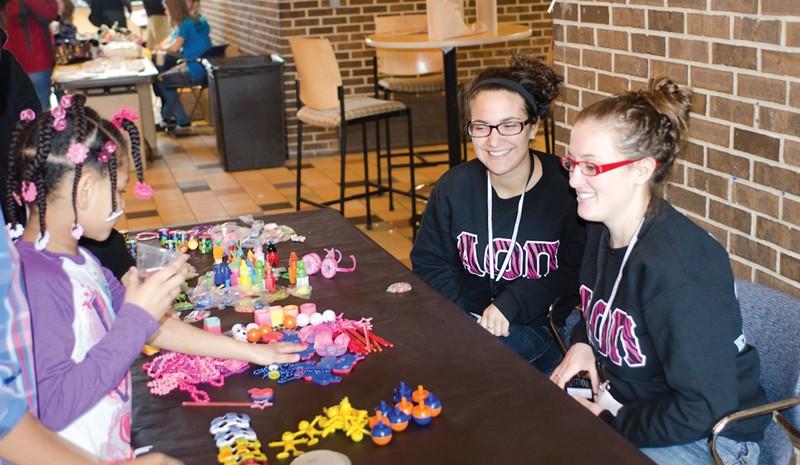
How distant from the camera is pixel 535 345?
106 inches

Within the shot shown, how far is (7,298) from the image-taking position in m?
1.17

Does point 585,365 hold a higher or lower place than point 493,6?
lower

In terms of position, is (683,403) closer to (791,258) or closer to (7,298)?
(791,258)

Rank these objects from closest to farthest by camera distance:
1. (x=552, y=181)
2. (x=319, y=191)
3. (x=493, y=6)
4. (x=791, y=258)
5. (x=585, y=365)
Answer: (x=585, y=365) → (x=791, y=258) → (x=552, y=181) → (x=493, y=6) → (x=319, y=191)

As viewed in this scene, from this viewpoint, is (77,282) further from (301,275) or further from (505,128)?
(505,128)

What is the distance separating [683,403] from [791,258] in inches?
32.8

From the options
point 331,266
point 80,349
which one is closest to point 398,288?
point 331,266

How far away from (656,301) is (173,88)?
305 inches

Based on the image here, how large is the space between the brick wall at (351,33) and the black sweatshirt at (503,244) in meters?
5.00

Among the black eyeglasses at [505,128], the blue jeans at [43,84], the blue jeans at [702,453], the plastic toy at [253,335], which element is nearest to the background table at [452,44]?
the black eyeglasses at [505,128]

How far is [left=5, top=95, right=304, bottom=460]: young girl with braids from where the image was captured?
148 centimetres

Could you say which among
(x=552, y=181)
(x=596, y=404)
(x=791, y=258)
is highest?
(x=552, y=181)

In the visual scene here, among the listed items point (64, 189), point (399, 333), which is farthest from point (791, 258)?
point (64, 189)

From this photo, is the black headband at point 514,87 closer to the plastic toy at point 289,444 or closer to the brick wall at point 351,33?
the plastic toy at point 289,444
